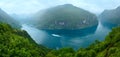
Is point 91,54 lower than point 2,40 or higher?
lower

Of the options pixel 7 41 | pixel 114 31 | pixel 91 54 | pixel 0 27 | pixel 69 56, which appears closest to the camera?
pixel 91 54

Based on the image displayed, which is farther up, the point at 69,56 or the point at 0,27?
the point at 0,27

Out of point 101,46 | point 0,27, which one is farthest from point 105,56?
point 0,27

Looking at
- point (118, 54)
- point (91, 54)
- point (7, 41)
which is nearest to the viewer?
point (118, 54)

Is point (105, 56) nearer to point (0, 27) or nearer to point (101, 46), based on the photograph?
point (101, 46)

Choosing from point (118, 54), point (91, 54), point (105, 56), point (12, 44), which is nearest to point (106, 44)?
point (91, 54)

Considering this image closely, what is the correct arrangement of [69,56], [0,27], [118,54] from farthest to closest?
[0,27]
[69,56]
[118,54]

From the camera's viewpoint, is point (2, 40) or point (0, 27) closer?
point (2, 40)

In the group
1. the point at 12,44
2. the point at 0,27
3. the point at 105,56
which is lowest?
the point at 105,56

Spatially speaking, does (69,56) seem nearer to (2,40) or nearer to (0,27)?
(2,40)
